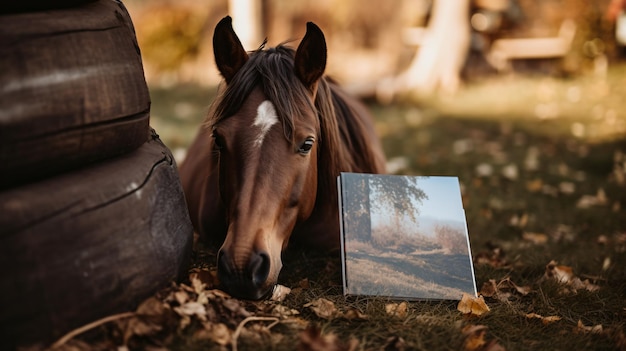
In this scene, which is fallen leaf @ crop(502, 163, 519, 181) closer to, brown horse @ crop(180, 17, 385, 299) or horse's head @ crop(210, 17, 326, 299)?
brown horse @ crop(180, 17, 385, 299)

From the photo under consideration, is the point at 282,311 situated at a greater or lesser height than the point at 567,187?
greater

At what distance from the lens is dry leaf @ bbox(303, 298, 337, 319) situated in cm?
211

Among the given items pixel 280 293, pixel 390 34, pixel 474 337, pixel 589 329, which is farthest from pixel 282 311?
pixel 390 34

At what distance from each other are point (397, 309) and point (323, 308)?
0.32m

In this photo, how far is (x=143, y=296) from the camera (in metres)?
1.86

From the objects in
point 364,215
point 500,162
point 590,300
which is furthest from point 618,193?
point 364,215

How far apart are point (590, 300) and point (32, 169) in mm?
2612

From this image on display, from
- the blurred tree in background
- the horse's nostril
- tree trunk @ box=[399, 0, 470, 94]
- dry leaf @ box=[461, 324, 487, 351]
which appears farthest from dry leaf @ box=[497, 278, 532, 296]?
tree trunk @ box=[399, 0, 470, 94]

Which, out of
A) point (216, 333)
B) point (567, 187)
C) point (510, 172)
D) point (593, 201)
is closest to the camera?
point (216, 333)

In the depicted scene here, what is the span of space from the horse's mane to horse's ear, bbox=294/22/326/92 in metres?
0.05

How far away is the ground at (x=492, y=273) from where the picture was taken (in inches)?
74.2

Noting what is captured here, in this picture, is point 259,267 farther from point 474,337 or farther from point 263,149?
point 474,337

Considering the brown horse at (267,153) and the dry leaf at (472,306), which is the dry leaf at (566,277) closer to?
the dry leaf at (472,306)

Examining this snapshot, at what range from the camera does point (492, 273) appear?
9.37 ft
